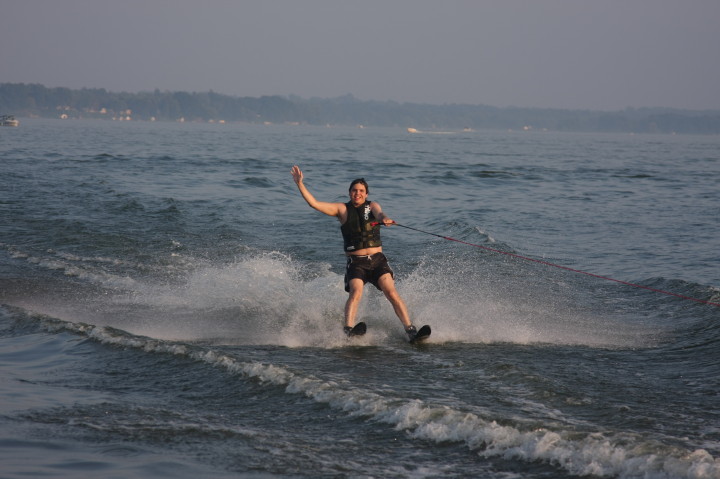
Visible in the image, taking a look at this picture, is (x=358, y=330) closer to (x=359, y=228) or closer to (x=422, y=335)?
(x=422, y=335)

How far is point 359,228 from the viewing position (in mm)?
8320

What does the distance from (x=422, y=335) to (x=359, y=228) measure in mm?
1301

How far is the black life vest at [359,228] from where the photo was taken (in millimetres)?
8281

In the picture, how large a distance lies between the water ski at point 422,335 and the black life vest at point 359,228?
3.45 feet

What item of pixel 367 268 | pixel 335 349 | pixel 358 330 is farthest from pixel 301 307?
pixel 335 349

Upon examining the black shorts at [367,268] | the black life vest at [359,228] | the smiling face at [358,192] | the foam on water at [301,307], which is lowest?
the foam on water at [301,307]

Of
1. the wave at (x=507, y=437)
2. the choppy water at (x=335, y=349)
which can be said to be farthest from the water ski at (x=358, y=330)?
the wave at (x=507, y=437)

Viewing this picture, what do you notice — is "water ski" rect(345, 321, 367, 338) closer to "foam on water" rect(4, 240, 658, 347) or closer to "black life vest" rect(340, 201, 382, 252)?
"foam on water" rect(4, 240, 658, 347)

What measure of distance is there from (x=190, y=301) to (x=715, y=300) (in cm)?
659

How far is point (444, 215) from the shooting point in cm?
1919

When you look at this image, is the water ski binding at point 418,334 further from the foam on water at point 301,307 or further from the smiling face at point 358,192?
the smiling face at point 358,192

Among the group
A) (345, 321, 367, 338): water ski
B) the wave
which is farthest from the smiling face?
the wave

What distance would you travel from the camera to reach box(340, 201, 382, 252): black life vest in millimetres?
8281

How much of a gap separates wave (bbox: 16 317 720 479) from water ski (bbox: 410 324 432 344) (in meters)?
1.76
